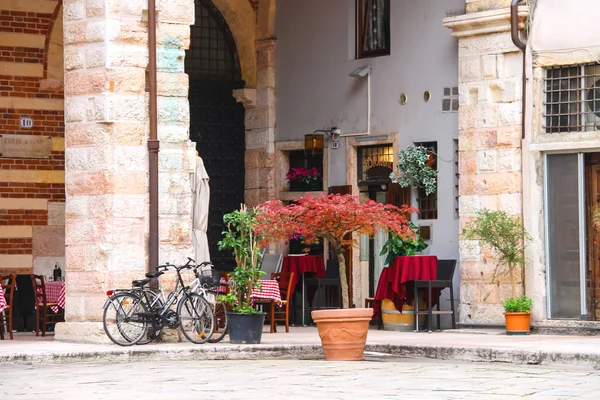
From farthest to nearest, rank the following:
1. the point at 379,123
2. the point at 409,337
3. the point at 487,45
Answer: the point at 379,123 < the point at 487,45 < the point at 409,337

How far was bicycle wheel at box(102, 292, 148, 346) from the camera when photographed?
14469mm

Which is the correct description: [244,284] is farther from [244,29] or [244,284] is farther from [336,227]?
[244,29]

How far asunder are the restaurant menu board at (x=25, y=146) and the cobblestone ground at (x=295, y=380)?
6.61m

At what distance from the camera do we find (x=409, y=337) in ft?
53.3

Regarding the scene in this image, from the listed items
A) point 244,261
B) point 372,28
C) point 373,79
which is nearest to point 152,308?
point 244,261

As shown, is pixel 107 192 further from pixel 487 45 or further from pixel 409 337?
pixel 487 45

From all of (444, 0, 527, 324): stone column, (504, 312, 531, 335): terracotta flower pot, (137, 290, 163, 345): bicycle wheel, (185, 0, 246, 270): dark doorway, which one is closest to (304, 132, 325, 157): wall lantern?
(185, 0, 246, 270): dark doorway

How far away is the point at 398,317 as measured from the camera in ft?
59.5

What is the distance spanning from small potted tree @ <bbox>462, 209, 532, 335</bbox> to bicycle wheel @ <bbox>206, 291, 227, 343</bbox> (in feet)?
10.8

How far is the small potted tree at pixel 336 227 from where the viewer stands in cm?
1348

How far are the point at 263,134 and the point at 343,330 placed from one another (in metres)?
7.99

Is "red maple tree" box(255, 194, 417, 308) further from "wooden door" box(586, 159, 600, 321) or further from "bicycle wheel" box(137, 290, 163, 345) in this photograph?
"wooden door" box(586, 159, 600, 321)

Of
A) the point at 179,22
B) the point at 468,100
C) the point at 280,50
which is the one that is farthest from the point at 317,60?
the point at 179,22

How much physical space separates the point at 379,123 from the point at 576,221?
12.0 ft
